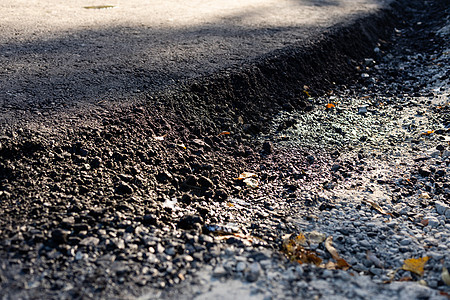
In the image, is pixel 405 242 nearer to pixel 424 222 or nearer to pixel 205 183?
pixel 424 222

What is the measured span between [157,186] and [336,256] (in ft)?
4.03

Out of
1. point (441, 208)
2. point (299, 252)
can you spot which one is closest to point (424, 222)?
point (441, 208)

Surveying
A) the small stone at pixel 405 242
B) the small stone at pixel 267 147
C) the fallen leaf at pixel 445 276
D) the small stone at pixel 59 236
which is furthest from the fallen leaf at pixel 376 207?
the small stone at pixel 59 236

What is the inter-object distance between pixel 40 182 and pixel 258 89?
2.39 meters

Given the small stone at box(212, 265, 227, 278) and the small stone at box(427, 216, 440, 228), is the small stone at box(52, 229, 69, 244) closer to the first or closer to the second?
the small stone at box(212, 265, 227, 278)

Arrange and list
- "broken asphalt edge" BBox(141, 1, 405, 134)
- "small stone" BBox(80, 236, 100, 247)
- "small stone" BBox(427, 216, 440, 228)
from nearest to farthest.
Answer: "small stone" BBox(80, 236, 100, 247)
"small stone" BBox(427, 216, 440, 228)
"broken asphalt edge" BBox(141, 1, 405, 134)

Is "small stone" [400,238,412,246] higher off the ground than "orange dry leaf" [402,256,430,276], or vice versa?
"small stone" [400,238,412,246]

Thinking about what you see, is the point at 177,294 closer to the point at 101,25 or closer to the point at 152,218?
the point at 152,218

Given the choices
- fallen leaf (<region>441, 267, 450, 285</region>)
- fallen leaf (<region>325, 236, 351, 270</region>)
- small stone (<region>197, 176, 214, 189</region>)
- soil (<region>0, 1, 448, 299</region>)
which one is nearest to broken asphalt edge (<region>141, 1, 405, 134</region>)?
soil (<region>0, 1, 448, 299</region>)

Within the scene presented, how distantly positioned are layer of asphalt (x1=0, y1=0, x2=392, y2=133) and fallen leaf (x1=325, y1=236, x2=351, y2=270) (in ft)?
6.15

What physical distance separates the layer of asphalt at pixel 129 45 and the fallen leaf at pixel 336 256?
1876mm

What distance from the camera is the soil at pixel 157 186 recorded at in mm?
1934

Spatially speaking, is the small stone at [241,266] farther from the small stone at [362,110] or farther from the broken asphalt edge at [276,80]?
the small stone at [362,110]

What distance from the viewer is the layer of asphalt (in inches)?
126
